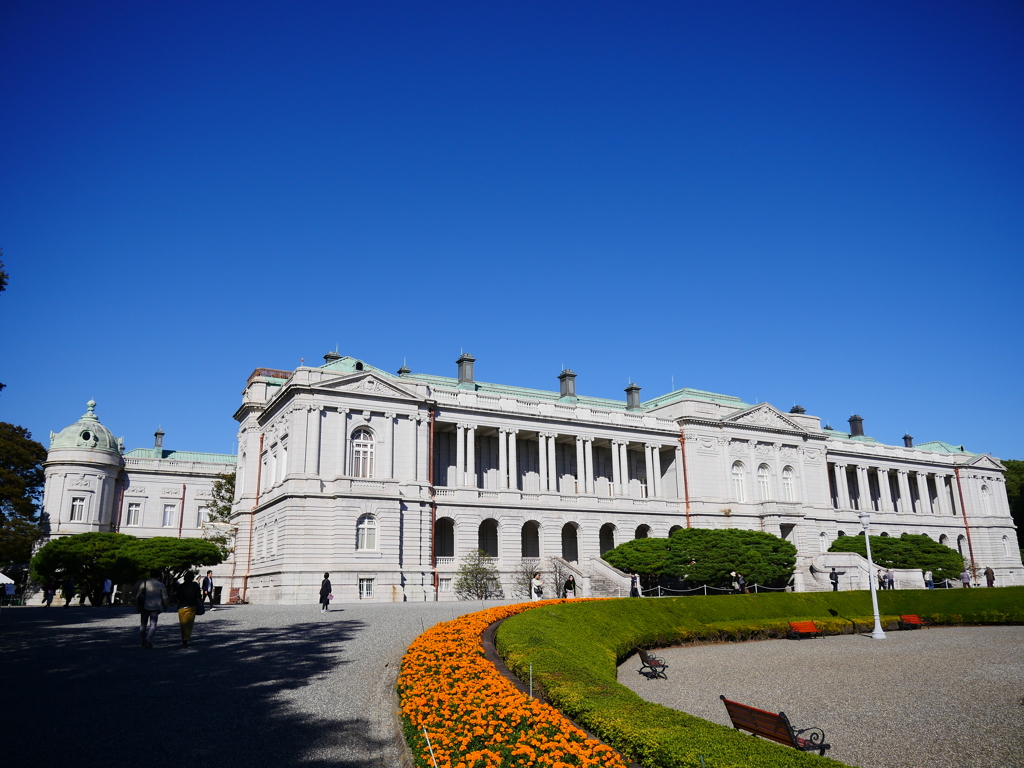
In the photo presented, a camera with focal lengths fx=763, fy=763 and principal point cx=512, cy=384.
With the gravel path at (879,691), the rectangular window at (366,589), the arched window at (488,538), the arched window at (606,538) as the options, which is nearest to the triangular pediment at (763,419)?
the arched window at (606,538)

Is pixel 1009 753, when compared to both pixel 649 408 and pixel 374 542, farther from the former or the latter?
pixel 649 408

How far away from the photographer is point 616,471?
6325cm

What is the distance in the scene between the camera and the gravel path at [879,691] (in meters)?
13.7

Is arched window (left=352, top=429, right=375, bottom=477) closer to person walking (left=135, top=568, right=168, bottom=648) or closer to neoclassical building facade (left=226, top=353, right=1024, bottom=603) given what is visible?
neoclassical building facade (left=226, top=353, right=1024, bottom=603)

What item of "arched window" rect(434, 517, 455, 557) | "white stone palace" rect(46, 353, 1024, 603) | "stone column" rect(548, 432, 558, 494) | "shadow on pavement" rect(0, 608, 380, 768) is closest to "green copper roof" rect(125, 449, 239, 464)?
"white stone palace" rect(46, 353, 1024, 603)

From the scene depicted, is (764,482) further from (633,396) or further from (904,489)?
(904,489)

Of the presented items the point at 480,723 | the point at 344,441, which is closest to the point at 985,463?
the point at 344,441

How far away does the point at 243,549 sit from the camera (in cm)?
5562

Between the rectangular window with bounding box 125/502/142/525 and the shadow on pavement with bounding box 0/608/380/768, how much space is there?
172 feet

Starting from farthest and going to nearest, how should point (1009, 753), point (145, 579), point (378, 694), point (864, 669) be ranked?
point (864, 669)
point (145, 579)
point (378, 694)
point (1009, 753)

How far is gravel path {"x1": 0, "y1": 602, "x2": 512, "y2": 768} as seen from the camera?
11.4 metres

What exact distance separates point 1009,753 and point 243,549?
168ft

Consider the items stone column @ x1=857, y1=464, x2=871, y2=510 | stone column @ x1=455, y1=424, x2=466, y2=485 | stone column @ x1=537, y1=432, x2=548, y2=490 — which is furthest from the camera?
stone column @ x1=857, y1=464, x2=871, y2=510

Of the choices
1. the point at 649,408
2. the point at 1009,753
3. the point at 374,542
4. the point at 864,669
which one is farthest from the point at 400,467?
the point at 1009,753
